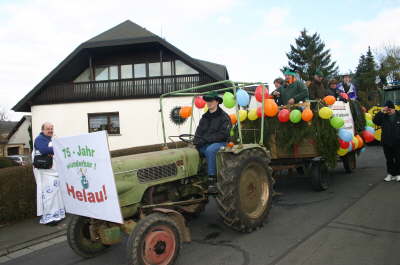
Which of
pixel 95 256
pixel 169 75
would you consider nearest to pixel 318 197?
pixel 95 256

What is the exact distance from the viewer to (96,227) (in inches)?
163

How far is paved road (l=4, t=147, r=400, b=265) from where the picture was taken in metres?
3.89

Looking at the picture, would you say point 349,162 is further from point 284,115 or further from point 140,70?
point 140,70

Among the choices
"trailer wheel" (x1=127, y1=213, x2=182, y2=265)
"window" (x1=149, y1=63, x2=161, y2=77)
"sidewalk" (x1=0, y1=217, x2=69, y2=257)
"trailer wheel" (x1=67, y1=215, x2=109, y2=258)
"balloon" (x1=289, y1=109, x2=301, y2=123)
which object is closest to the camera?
"trailer wheel" (x1=127, y1=213, x2=182, y2=265)

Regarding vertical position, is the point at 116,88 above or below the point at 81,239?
above

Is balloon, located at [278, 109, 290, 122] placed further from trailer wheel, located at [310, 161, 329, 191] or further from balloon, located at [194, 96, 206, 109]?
balloon, located at [194, 96, 206, 109]

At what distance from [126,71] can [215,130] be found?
697 inches

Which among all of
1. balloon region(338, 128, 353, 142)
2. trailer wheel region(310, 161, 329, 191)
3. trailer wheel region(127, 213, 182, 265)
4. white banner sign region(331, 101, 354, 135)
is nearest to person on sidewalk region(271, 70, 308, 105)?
white banner sign region(331, 101, 354, 135)

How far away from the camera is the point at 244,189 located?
4762 mm

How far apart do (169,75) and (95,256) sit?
55.5 ft

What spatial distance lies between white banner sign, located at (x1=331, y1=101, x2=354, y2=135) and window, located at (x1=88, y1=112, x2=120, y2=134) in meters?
15.6

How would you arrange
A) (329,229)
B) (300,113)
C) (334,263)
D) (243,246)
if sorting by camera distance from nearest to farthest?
(334,263) → (243,246) → (329,229) → (300,113)

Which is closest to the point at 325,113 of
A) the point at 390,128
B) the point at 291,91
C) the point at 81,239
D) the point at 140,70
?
the point at 291,91

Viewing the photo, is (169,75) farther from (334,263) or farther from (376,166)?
(334,263)
